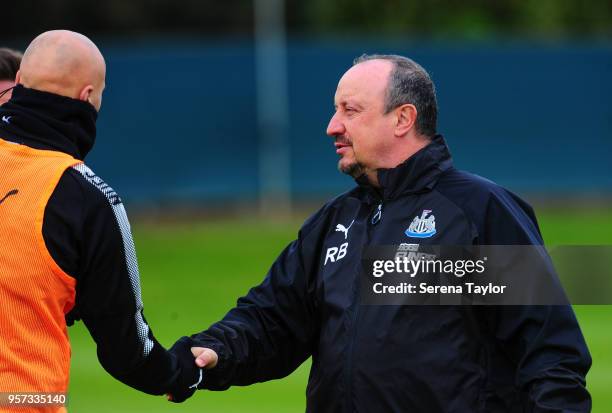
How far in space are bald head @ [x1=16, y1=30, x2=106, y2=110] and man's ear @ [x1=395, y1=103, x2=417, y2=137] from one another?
4.42 feet

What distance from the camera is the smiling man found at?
16.3 feet

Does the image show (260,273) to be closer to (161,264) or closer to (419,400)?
(161,264)

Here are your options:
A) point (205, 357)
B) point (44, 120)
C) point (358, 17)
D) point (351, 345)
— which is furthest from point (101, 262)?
point (358, 17)

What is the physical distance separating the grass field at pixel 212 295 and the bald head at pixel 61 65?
16.9ft

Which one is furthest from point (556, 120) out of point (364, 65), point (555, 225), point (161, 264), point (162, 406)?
point (364, 65)

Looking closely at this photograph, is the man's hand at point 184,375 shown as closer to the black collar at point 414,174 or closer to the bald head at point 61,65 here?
the black collar at point 414,174

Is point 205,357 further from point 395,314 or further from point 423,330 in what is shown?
point 423,330

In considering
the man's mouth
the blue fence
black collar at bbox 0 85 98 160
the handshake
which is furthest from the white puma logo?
the blue fence

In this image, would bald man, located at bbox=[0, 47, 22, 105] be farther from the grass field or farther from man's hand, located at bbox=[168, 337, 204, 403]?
the grass field

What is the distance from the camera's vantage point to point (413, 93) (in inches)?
216

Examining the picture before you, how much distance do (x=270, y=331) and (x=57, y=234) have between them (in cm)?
136

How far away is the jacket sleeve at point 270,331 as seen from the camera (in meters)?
5.57

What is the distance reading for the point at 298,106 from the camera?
73.8ft

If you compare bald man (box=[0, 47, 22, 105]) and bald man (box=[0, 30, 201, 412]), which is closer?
bald man (box=[0, 30, 201, 412])
